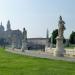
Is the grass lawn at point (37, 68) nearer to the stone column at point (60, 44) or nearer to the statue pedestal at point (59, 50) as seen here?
the statue pedestal at point (59, 50)

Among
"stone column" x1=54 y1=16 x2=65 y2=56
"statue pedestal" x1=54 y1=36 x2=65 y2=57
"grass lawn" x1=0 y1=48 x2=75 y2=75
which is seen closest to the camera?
"grass lawn" x1=0 y1=48 x2=75 y2=75

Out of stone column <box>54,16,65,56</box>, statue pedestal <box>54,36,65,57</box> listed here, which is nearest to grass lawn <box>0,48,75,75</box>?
statue pedestal <box>54,36,65,57</box>

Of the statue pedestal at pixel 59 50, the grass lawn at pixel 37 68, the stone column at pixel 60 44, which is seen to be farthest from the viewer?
the stone column at pixel 60 44

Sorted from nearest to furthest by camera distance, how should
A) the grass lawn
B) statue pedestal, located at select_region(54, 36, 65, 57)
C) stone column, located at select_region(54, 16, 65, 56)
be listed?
the grass lawn → statue pedestal, located at select_region(54, 36, 65, 57) → stone column, located at select_region(54, 16, 65, 56)

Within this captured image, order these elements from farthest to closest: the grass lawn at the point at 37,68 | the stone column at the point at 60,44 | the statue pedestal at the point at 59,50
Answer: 1. the stone column at the point at 60,44
2. the statue pedestal at the point at 59,50
3. the grass lawn at the point at 37,68

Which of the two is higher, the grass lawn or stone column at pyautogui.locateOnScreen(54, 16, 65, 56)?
stone column at pyautogui.locateOnScreen(54, 16, 65, 56)

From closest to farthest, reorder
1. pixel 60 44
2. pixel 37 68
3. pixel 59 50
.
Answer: pixel 37 68 → pixel 59 50 → pixel 60 44

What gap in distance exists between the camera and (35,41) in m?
199

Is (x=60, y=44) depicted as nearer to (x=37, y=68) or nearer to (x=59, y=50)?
(x=59, y=50)

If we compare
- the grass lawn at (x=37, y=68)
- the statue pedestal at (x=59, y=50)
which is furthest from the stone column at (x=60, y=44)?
the grass lawn at (x=37, y=68)

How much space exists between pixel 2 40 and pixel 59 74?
588 ft

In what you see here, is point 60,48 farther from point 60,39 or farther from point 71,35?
point 71,35

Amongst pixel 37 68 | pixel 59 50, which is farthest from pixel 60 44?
pixel 37 68

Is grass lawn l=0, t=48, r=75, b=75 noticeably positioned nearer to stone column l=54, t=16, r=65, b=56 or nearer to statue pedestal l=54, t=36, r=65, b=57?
statue pedestal l=54, t=36, r=65, b=57
